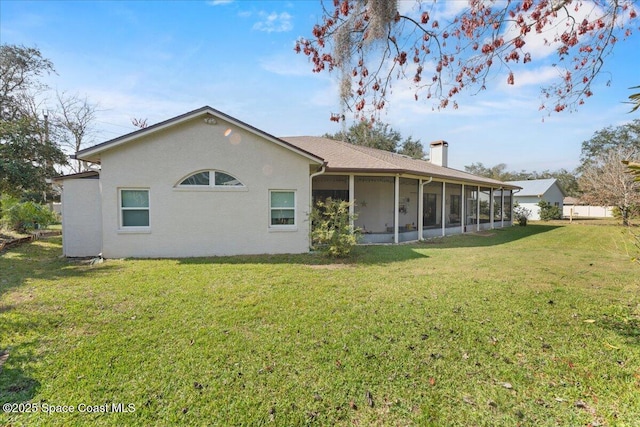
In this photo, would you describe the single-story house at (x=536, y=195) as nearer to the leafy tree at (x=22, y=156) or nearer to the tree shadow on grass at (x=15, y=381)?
the tree shadow on grass at (x=15, y=381)

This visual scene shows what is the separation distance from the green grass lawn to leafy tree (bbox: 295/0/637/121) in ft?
10.0

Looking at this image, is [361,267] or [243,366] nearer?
[243,366]

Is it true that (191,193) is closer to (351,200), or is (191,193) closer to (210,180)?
(210,180)

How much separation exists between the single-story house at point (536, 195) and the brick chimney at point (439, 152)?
17050 millimetres

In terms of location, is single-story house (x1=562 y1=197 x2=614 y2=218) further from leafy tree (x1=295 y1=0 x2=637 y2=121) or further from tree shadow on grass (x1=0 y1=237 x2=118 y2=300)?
tree shadow on grass (x1=0 y1=237 x2=118 y2=300)

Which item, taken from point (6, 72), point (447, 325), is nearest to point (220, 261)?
point (447, 325)

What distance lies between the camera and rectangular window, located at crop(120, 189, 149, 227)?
9500mm

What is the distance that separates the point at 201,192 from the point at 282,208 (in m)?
2.71

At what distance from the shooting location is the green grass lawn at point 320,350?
9.13ft

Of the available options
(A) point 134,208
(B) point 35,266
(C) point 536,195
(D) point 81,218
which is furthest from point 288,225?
(C) point 536,195

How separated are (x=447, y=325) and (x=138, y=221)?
9.38 metres

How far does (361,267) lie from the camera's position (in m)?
8.39

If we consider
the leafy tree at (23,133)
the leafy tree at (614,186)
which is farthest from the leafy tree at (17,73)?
the leafy tree at (614,186)

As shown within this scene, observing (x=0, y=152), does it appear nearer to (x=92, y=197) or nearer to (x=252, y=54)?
(x=92, y=197)
